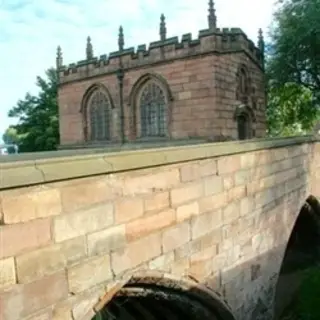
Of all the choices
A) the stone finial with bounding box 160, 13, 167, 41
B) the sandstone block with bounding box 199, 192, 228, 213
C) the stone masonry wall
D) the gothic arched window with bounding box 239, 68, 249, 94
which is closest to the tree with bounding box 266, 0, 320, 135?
the stone masonry wall

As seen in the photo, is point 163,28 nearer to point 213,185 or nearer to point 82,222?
point 213,185

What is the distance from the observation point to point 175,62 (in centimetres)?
1383

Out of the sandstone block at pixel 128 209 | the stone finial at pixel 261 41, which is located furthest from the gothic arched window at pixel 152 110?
the sandstone block at pixel 128 209

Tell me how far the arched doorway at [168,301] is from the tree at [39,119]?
2050 centimetres

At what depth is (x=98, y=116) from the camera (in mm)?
17234

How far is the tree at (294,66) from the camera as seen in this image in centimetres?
1504

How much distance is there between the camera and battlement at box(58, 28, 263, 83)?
13.0 meters

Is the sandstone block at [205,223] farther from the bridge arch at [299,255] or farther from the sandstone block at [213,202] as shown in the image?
the bridge arch at [299,255]

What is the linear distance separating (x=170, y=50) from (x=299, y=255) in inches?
319

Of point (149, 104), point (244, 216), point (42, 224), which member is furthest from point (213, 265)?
point (149, 104)

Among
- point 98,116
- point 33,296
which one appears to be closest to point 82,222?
point 33,296

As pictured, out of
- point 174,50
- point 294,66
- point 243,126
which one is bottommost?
point 243,126

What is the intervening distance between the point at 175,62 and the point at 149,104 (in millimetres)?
2036

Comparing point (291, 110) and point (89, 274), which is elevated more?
point (291, 110)
